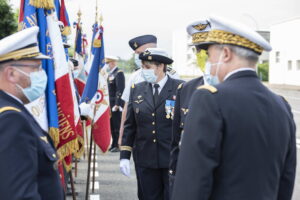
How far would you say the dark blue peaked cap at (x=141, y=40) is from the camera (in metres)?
6.03

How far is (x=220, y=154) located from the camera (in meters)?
2.10

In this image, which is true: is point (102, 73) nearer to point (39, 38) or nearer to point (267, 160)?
point (39, 38)

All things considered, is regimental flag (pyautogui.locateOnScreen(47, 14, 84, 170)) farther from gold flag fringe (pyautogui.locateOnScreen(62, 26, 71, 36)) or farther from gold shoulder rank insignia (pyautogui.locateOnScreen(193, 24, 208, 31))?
gold shoulder rank insignia (pyautogui.locateOnScreen(193, 24, 208, 31))

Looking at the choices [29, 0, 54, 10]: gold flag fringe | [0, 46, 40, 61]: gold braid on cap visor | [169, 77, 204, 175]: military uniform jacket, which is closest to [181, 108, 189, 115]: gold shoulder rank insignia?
[169, 77, 204, 175]: military uniform jacket

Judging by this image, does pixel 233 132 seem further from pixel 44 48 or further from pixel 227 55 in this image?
pixel 44 48

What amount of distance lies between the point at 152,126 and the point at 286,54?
39.1 meters

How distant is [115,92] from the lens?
9.73 metres

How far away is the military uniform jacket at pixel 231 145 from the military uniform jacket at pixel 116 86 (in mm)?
7224

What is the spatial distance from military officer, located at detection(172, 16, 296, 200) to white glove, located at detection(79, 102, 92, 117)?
11.6 ft

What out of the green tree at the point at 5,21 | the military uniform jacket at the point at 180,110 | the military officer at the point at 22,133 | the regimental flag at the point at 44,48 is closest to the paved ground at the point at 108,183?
the regimental flag at the point at 44,48

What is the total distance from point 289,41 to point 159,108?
38.5 metres

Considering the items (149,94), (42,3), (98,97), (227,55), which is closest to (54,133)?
(149,94)

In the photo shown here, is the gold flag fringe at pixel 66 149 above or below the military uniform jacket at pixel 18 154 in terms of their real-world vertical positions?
below

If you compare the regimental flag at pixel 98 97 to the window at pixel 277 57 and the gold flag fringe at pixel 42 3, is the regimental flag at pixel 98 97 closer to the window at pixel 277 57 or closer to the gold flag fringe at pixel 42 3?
the gold flag fringe at pixel 42 3
